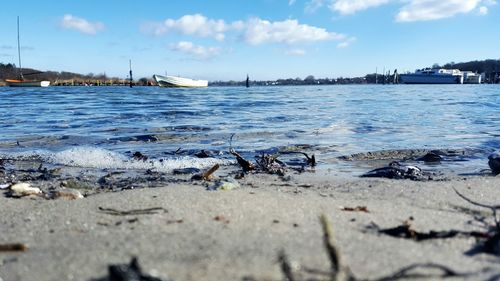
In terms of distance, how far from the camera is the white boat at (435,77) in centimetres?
10869

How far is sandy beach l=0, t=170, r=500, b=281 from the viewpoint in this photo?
2102 millimetres

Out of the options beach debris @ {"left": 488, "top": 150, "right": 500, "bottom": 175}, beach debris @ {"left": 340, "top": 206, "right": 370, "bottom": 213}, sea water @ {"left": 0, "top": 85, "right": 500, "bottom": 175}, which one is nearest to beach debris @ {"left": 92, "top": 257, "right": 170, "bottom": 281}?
beach debris @ {"left": 340, "top": 206, "right": 370, "bottom": 213}

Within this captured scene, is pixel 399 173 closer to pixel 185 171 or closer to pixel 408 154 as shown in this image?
pixel 408 154

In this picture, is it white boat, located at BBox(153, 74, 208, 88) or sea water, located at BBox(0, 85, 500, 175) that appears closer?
sea water, located at BBox(0, 85, 500, 175)

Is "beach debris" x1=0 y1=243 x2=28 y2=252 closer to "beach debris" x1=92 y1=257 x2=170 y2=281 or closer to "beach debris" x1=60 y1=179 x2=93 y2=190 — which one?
"beach debris" x1=92 y1=257 x2=170 y2=281

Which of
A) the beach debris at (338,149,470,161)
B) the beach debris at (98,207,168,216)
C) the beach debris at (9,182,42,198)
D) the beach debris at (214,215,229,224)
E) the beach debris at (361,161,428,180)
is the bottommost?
the beach debris at (338,149,470,161)

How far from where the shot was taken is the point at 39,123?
1313cm

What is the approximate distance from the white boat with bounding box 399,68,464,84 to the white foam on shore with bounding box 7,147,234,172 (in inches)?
4438

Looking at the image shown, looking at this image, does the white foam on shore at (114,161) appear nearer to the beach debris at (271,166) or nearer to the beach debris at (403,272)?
the beach debris at (271,166)

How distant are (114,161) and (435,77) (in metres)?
114

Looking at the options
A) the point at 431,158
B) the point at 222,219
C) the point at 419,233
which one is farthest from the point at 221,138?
the point at 419,233

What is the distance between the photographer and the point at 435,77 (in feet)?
362

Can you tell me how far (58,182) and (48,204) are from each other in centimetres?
155

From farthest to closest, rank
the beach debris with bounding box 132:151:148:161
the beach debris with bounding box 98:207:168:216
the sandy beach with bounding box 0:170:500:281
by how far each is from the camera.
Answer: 1. the beach debris with bounding box 132:151:148:161
2. the beach debris with bounding box 98:207:168:216
3. the sandy beach with bounding box 0:170:500:281
